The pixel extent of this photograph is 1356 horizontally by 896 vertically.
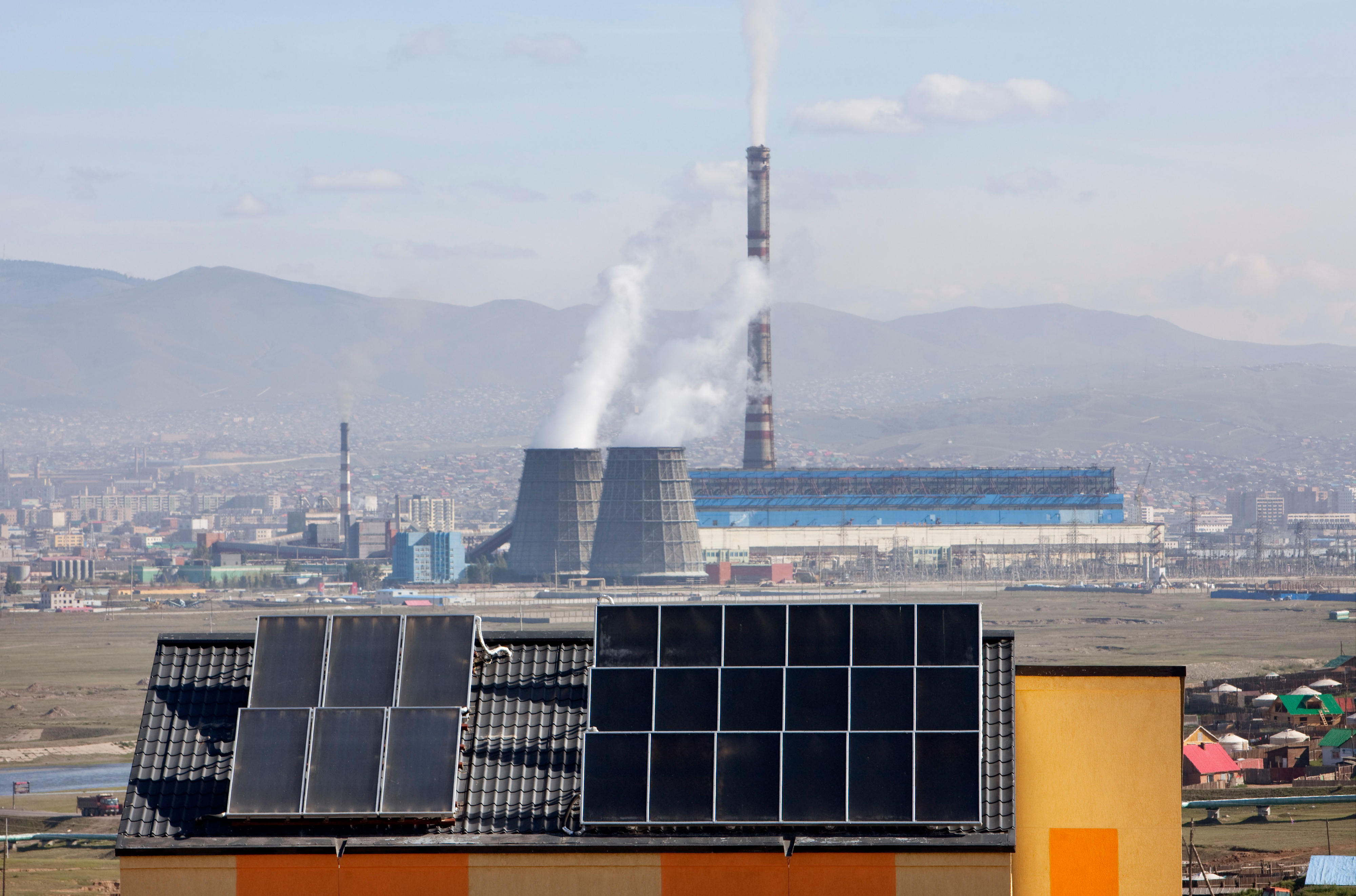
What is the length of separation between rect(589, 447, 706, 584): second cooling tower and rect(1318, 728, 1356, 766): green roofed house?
78.2 meters

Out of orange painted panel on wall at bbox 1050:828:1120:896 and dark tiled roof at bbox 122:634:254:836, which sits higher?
dark tiled roof at bbox 122:634:254:836

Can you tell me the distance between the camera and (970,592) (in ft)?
405

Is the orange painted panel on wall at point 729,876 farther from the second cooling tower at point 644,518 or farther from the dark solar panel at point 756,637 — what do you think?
the second cooling tower at point 644,518

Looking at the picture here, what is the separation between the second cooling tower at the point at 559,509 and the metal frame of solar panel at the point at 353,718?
113 meters

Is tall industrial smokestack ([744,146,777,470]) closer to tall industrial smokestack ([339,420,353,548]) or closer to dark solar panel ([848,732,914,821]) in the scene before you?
tall industrial smokestack ([339,420,353,548])

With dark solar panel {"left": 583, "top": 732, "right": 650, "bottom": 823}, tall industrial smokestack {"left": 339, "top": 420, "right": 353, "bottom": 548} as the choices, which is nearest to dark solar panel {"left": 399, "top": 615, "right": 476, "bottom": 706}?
dark solar panel {"left": 583, "top": 732, "right": 650, "bottom": 823}

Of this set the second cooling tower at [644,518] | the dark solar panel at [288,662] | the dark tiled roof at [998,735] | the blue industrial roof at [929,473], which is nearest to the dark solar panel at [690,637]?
the dark tiled roof at [998,735]

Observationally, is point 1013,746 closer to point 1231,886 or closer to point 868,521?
point 1231,886

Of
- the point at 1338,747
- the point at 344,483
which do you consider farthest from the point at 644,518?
the point at 1338,747

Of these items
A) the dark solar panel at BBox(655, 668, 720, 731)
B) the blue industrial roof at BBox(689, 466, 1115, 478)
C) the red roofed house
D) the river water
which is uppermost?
the blue industrial roof at BBox(689, 466, 1115, 478)

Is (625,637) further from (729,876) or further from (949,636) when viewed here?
(949,636)

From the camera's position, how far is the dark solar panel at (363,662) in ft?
31.9

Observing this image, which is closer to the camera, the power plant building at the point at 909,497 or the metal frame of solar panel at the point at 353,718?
the metal frame of solar panel at the point at 353,718

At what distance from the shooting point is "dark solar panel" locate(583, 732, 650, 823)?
29.6 ft
